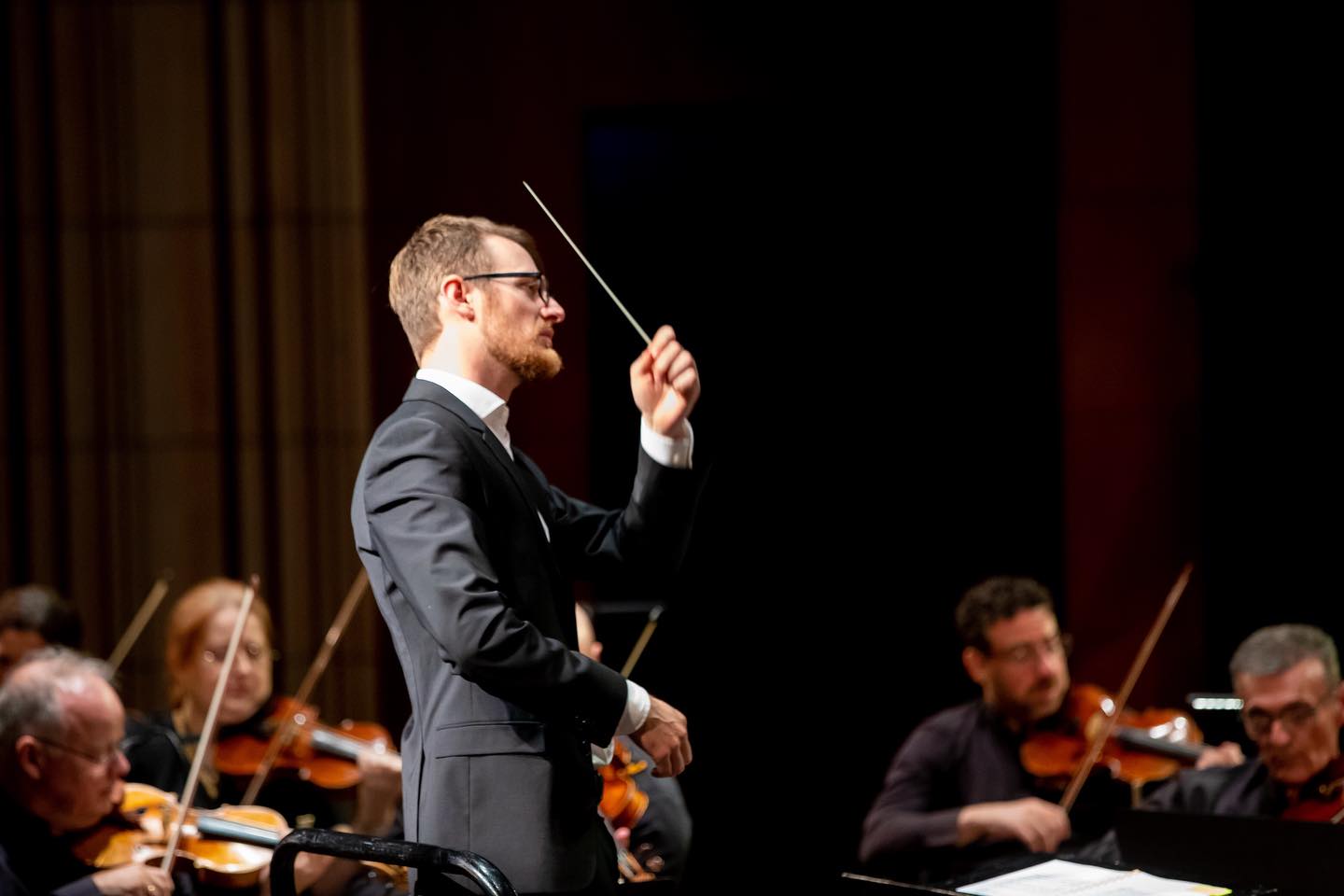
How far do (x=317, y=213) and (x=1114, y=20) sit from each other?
259 cm

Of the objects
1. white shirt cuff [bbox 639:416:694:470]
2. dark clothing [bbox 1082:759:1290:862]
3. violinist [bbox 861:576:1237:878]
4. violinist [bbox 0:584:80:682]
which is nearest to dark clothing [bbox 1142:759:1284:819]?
dark clothing [bbox 1082:759:1290:862]

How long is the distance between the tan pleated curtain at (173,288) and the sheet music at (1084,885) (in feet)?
11.0

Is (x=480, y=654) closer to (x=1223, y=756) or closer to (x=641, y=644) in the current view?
(x=641, y=644)

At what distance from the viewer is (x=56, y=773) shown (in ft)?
8.38

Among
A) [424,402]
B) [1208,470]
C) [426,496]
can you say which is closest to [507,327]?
[424,402]

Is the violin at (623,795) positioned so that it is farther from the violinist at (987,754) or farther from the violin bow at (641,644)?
the violinist at (987,754)

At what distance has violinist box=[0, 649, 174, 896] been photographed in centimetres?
254

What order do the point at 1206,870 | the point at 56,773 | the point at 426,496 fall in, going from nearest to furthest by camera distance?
the point at 426,496 < the point at 1206,870 < the point at 56,773

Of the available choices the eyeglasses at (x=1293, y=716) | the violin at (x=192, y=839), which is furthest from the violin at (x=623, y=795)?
the eyeglasses at (x=1293, y=716)

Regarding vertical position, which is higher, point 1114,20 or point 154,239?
point 1114,20

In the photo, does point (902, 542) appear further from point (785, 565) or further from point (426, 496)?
point (426, 496)

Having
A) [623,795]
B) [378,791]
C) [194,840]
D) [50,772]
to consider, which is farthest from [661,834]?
[50,772]

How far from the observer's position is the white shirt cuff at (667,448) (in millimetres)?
1901

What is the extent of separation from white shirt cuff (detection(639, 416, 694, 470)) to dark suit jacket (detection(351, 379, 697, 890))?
0.18 m
